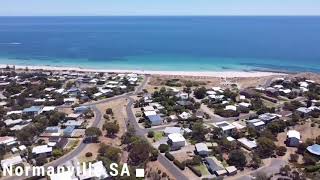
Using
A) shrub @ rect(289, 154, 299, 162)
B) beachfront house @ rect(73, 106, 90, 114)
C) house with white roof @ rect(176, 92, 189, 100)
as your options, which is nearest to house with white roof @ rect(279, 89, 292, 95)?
house with white roof @ rect(176, 92, 189, 100)

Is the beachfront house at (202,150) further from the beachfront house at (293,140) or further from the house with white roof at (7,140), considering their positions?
the house with white roof at (7,140)

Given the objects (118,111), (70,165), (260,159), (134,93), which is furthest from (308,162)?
(134,93)

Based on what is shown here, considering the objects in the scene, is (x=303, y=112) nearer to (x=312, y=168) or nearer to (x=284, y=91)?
(x=284, y=91)

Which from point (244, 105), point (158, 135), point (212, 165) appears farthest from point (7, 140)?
point (244, 105)

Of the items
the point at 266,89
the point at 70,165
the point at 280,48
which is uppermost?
the point at 280,48

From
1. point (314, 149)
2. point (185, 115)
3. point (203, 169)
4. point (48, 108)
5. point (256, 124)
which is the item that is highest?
point (48, 108)

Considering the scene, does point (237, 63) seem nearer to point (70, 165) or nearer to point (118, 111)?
point (118, 111)

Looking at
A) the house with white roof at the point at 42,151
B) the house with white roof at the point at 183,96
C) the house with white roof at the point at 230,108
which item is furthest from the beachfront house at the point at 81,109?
the house with white roof at the point at 230,108

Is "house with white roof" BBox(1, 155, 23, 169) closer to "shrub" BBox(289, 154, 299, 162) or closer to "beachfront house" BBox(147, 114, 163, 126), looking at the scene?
"beachfront house" BBox(147, 114, 163, 126)

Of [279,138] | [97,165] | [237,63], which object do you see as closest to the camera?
[97,165]
